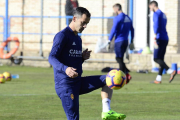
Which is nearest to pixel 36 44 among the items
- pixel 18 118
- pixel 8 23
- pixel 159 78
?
pixel 8 23

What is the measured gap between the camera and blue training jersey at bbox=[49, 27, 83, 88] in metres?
6.00

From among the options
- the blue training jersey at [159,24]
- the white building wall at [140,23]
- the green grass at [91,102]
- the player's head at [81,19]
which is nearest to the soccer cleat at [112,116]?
the green grass at [91,102]

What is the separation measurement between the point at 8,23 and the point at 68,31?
1667 cm

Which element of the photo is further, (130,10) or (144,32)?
(144,32)

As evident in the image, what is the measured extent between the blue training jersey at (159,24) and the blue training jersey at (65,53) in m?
7.37

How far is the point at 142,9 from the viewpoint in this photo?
2292cm

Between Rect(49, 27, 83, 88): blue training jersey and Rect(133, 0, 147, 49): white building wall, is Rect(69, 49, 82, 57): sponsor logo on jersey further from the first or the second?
Rect(133, 0, 147, 49): white building wall

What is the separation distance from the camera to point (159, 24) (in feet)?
44.2

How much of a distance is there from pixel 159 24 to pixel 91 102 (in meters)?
4.85

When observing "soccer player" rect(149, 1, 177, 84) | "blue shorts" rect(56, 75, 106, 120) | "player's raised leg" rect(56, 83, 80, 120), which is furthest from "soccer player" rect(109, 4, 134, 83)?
"player's raised leg" rect(56, 83, 80, 120)

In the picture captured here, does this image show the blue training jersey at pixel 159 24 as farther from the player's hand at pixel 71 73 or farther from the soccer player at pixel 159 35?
the player's hand at pixel 71 73

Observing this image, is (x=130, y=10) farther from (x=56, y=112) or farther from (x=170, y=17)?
(x=56, y=112)

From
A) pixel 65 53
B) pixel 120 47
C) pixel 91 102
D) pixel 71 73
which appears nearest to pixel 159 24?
pixel 120 47

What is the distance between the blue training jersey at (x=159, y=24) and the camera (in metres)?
13.4
